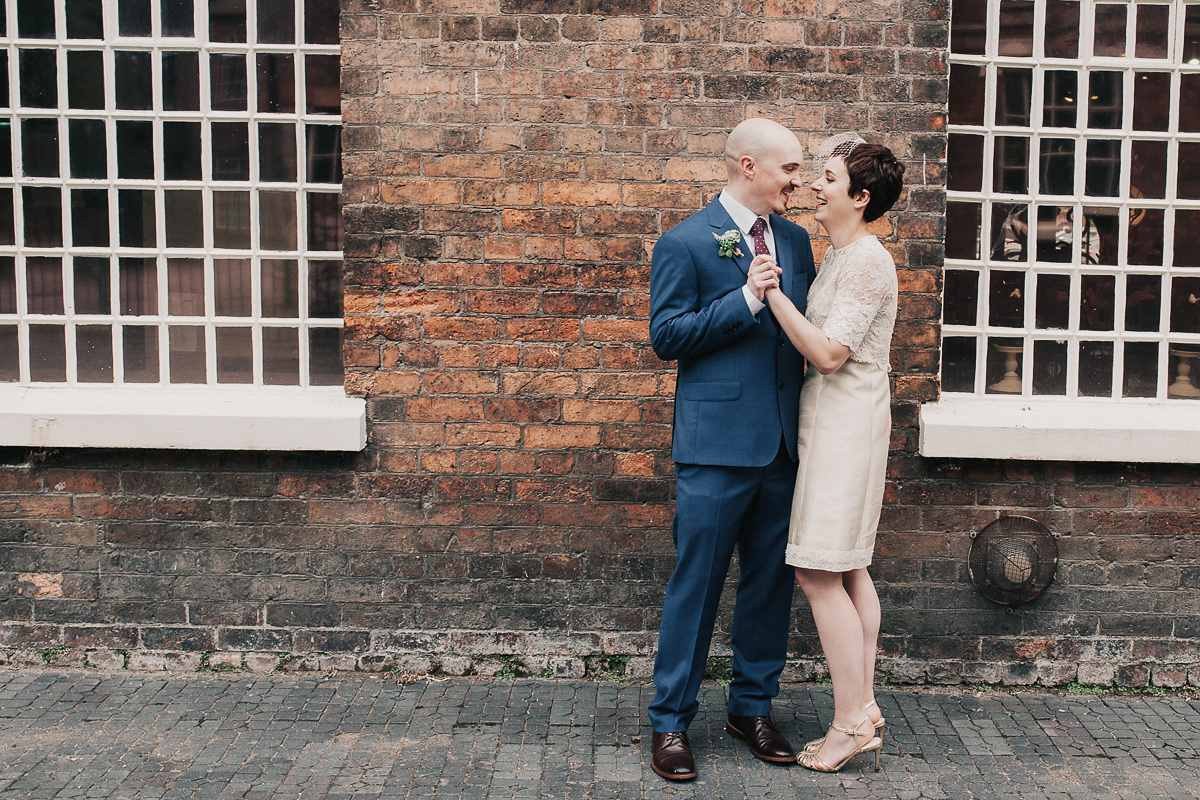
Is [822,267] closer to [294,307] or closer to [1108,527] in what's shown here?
[1108,527]

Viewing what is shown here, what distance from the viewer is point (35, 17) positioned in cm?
456

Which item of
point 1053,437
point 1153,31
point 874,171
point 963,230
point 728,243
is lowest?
point 1053,437

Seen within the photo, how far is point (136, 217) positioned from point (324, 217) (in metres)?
0.85

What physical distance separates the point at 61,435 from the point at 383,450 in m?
1.38

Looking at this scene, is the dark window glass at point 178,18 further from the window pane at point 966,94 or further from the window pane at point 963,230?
the window pane at point 963,230

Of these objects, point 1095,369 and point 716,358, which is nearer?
point 716,358

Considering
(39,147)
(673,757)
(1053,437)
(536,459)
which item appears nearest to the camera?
(673,757)

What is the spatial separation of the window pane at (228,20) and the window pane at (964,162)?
10.4 feet

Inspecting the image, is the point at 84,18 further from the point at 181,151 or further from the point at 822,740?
the point at 822,740

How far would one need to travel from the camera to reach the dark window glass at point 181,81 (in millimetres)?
4570

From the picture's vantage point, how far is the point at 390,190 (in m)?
4.41

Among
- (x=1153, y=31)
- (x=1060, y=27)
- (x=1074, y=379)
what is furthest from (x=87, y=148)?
(x=1153, y=31)

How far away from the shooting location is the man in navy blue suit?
3566mm

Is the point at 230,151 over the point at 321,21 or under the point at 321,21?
under
